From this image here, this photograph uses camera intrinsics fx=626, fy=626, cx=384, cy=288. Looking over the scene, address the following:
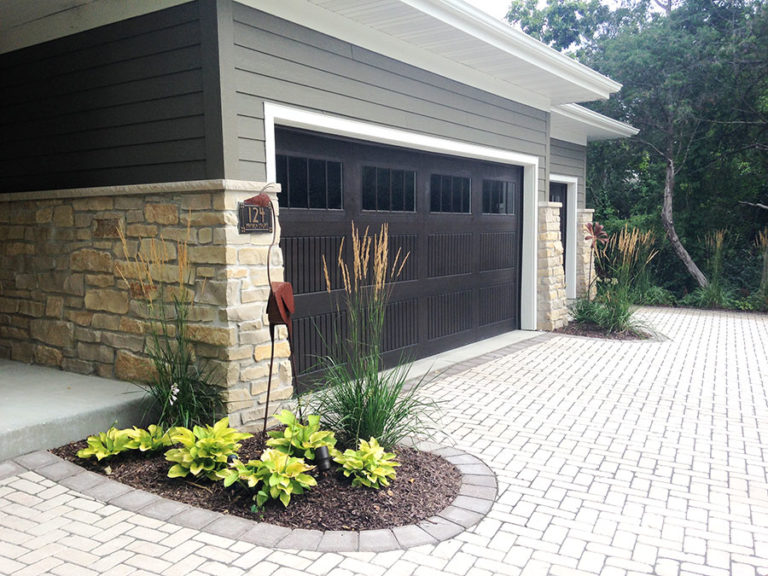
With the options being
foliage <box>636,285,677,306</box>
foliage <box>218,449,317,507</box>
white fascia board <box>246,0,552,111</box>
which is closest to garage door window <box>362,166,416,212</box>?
white fascia board <box>246,0,552,111</box>

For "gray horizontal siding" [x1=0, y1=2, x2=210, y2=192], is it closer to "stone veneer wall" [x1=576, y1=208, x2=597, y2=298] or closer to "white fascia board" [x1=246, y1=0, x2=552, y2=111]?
"white fascia board" [x1=246, y1=0, x2=552, y2=111]

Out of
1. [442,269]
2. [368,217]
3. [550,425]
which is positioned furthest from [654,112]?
[550,425]

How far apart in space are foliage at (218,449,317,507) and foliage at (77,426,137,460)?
75cm

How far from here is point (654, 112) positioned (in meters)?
11.4

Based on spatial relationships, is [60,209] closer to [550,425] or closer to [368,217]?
[368,217]

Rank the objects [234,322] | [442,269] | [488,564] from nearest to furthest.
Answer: [488,564] < [234,322] < [442,269]

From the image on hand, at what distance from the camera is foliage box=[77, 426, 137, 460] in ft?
11.3

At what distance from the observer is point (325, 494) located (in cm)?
313

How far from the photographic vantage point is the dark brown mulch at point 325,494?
9.66 ft

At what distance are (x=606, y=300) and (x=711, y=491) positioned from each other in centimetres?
536

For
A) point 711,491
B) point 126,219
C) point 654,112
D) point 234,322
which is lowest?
point 711,491

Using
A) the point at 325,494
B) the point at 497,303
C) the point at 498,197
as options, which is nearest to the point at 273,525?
the point at 325,494

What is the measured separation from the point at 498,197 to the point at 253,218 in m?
4.49

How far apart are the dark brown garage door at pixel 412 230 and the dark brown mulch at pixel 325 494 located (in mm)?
1623
